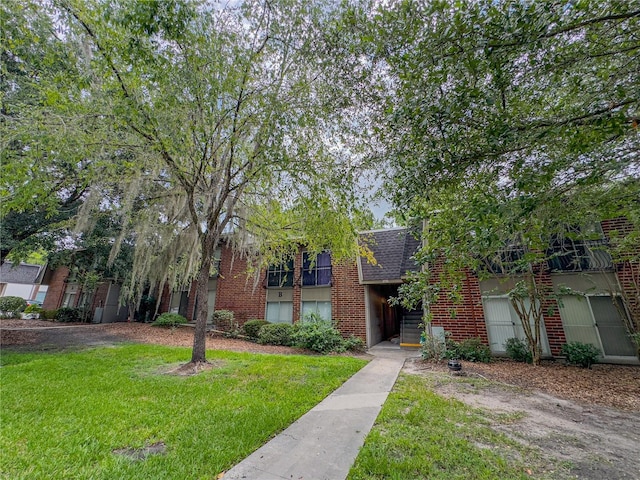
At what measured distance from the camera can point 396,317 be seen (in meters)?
14.9

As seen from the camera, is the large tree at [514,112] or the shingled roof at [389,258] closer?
the large tree at [514,112]

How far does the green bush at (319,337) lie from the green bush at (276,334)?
42 cm

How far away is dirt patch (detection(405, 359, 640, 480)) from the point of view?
2.56 m

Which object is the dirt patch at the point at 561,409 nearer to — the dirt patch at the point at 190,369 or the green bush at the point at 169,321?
the dirt patch at the point at 190,369

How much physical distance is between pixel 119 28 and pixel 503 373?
965 centimetres

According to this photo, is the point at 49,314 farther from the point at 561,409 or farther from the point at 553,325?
the point at 553,325

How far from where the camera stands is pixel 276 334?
382 inches

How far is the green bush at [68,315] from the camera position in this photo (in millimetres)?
15344

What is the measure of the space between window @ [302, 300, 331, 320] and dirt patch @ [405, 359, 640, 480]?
4182mm

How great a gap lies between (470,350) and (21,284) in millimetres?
34017

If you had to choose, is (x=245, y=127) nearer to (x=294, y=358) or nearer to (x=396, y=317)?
(x=294, y=358)

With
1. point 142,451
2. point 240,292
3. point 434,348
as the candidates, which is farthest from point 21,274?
point 434,348

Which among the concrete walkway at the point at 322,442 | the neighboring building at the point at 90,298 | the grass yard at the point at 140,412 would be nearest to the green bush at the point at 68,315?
the neighboring building at the point at 90,298

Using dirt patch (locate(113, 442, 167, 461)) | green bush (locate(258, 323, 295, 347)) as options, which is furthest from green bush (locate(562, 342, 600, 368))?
dirt patch (locate(113, 442, 167, 461))
